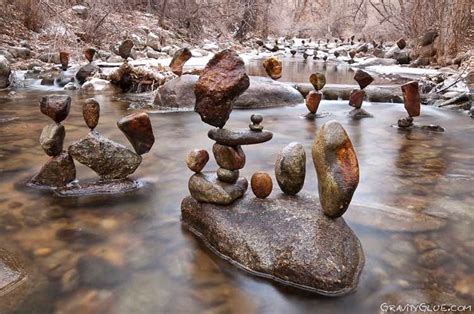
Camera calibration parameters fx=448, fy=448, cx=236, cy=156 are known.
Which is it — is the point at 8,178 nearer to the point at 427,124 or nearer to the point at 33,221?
the point at 33,221

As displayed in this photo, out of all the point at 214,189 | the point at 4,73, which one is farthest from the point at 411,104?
the point at 4,73

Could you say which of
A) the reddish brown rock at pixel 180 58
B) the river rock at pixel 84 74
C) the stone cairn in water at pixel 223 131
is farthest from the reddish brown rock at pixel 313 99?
the river rock at pixel 84 74

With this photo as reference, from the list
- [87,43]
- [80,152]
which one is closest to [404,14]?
[87,43]

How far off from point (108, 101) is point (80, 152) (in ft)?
15.6

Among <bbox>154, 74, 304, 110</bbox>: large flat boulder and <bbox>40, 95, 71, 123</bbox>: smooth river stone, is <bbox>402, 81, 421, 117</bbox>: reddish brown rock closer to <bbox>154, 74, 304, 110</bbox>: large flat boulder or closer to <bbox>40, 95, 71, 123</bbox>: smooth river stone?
<bbox>154, 74, 304, 110</bbox>: large flat boulder

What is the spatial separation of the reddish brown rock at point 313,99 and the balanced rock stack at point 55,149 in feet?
13.2

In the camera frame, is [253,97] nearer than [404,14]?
Yes

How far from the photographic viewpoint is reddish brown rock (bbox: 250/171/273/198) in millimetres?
2652

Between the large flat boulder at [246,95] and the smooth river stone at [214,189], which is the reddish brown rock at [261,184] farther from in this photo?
the large flat boulder at [246,95]

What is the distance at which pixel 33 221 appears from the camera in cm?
291

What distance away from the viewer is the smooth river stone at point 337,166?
235cm

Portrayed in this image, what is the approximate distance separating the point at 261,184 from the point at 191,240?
21.5 inches

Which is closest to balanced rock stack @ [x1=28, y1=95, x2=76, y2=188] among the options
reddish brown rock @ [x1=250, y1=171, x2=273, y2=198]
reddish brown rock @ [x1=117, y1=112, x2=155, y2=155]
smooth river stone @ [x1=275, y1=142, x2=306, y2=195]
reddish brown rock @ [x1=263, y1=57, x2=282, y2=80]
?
reddish brown rock @ [x1=117, y1=112, x2=155, y2=155]

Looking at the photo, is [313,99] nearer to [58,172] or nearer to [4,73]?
[58,172]
